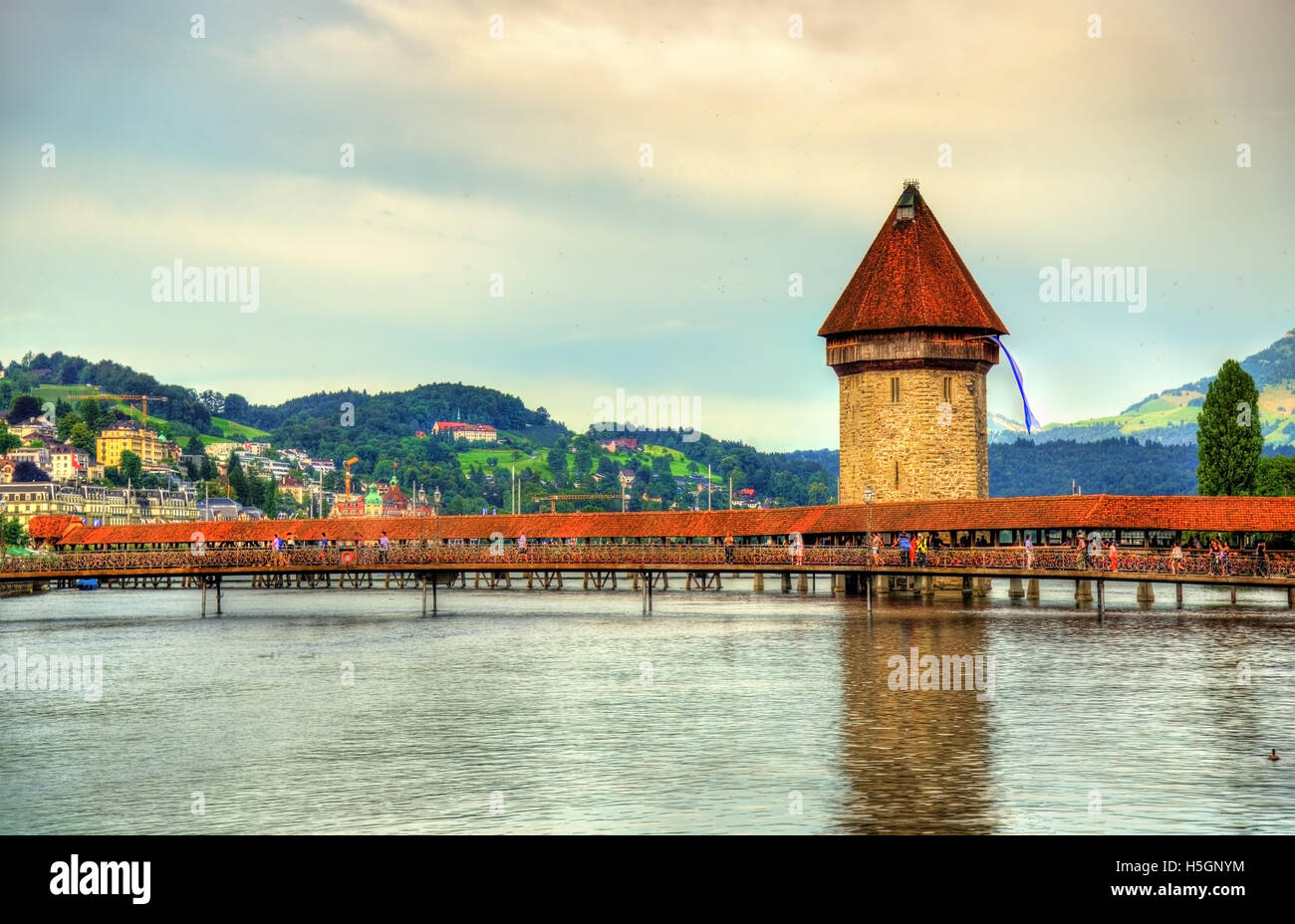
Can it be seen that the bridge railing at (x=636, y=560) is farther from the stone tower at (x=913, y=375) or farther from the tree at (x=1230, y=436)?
the tree at (x=1230, y=436)

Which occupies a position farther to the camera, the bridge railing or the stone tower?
the stone tower

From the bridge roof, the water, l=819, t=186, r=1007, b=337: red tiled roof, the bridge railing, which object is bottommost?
the water

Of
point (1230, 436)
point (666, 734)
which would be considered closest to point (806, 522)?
point (1230, 436)

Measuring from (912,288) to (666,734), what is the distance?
5384cm

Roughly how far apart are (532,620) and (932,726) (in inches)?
1505

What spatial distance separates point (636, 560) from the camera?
68.5 meters

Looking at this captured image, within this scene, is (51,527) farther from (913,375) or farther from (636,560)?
(913,375)

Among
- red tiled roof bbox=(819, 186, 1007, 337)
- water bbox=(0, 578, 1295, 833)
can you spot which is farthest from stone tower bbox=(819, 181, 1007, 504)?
water bbox=(0, 578, 1295, 833)

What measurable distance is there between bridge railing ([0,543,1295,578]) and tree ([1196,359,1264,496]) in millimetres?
25171

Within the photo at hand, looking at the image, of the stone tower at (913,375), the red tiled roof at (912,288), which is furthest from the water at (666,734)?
the red tiled roof at (912,288)

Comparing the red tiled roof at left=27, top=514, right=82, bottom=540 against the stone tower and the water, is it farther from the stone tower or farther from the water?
the stone tower

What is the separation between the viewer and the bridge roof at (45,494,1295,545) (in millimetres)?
59938

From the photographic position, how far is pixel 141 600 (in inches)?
3925
